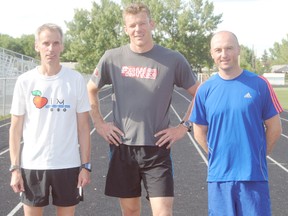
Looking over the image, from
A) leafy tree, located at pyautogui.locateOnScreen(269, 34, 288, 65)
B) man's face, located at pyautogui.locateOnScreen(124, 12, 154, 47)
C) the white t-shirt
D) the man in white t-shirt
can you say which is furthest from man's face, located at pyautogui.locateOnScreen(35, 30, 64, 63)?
leafy tree, located at pyautogui.locateOnScreen(269, 34, 288, 65)

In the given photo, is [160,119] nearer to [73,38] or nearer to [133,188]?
[133,188]

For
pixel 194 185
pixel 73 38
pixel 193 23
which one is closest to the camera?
pixel 194 185

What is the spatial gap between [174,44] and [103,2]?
35.6 ft

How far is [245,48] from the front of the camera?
3585 inches

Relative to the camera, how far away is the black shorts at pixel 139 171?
148 inches

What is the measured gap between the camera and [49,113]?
3.19 meters

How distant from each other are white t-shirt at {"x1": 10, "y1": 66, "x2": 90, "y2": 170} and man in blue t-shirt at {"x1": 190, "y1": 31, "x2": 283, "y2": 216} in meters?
0.88

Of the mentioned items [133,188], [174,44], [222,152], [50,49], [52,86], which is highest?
[174,44]

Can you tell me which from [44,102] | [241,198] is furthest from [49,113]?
[241,198]

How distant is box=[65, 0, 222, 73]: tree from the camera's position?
57.2 metres

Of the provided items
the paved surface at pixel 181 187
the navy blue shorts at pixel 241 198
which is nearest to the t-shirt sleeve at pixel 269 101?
the navy blue shorts at pixel 241 198

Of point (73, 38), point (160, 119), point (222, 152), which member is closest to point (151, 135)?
point (160, 119)

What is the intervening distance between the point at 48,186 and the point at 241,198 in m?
1.30

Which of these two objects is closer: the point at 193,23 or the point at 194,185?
the point at 194,185
